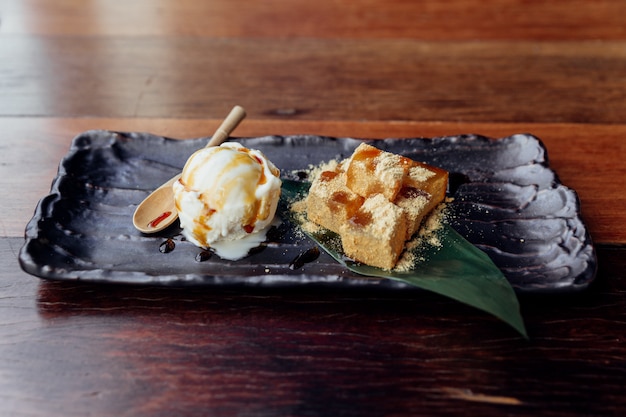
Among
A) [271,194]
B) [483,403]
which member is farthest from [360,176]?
[483,403]

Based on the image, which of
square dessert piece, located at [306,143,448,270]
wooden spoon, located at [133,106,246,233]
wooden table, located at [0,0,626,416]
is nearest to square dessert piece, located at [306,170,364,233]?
square dessert piece, located at [306,143,448,270]

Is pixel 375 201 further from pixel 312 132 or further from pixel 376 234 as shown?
pixel 312 132

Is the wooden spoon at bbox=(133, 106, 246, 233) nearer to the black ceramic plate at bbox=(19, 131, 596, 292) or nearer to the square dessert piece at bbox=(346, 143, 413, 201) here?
the black ceramic plate at bbox=(19, 131, 596, 292)

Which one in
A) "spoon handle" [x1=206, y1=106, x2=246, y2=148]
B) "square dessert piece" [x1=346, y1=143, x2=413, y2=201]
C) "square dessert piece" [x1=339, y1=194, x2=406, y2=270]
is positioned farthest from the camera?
"spoon handle" [x1=206, y1=106, x2=246, y2=148]

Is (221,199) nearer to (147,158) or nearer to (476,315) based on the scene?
(147,158)

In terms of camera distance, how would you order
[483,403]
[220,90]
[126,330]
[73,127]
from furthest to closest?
[220,90], [73,127], [126,330], [483,403]

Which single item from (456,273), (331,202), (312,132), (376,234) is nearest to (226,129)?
(312,132)
